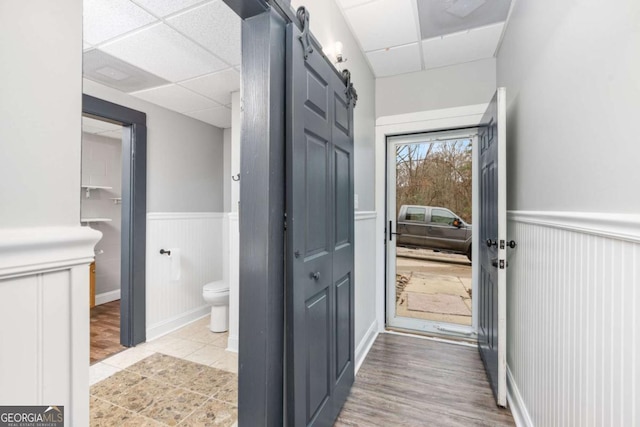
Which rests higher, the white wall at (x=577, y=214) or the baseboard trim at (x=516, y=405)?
the white wall at (x=577, y=214)

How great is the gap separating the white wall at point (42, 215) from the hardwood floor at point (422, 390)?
5.23 feet

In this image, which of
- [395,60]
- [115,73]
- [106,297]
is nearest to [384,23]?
[395,60]

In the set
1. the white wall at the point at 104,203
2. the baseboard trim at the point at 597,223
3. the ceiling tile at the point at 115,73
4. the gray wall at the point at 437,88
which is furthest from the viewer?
the white wall at the point at 104,203

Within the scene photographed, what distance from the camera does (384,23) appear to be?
2.15 metres

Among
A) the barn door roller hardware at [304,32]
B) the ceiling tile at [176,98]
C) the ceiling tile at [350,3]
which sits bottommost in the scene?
the barn door roller hardware at [304,32]

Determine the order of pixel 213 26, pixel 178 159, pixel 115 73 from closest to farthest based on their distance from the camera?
pixel 213 26 < pixel 115 73 < pixel 178 159

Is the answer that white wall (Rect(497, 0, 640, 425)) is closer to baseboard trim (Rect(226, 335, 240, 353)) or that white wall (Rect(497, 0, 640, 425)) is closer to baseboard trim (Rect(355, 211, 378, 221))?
baseboard trim (Rect(355, 211, 378, 221))

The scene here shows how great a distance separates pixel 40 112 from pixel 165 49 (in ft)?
6.14

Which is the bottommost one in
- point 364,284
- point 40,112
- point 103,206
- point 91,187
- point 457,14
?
point 364,284

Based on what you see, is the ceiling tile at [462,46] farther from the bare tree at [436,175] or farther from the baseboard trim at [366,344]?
the baseboard trim at [366,344]

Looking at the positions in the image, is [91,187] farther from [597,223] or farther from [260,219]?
[597,223]

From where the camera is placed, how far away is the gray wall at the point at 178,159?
2922 millimetres

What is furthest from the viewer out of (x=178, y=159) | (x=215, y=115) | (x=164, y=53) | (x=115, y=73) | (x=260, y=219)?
(x=215, y=115)

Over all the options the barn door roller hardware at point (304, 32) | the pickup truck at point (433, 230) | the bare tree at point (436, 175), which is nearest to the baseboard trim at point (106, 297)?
the pickup truck at point (433, 230)
